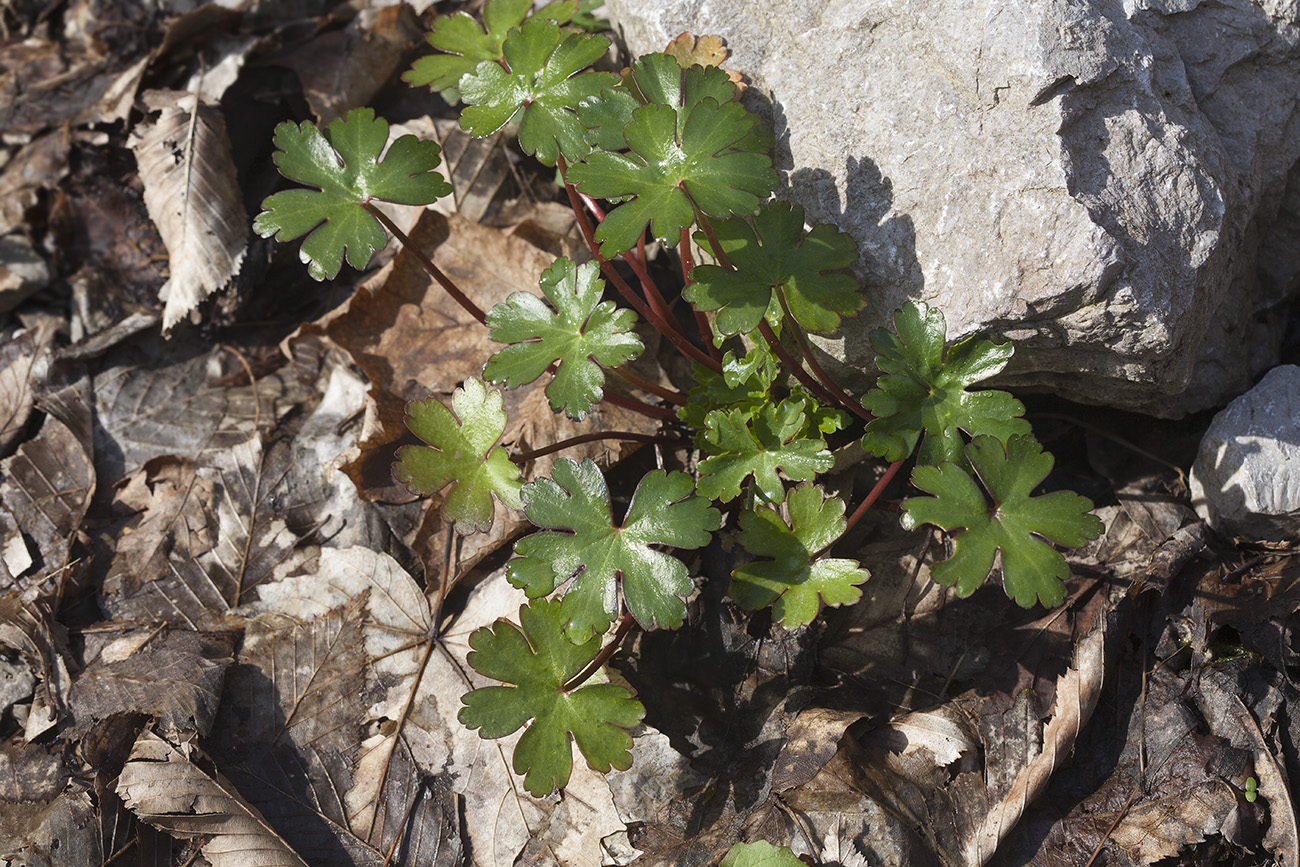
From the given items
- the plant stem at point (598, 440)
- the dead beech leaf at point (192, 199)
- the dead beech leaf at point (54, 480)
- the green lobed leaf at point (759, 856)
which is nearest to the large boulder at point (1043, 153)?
the plant stem at point (598, 440)

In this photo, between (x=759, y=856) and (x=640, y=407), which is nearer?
(x=759, y=856)

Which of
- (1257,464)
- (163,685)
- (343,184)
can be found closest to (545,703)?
(163,685)

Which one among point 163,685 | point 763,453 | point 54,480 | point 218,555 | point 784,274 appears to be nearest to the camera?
point 784,274

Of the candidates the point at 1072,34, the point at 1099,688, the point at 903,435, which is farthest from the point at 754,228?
the point at 1099,688

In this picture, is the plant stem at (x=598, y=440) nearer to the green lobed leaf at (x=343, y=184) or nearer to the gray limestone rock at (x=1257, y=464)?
the green lobed leaf at (x=343, y=184)

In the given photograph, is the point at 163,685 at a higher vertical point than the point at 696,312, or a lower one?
lower

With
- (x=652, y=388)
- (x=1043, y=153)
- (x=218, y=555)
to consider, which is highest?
(x=1043, y=153)

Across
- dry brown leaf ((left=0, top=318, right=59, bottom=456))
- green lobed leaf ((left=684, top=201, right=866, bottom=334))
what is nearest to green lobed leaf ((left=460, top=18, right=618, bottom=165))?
green lobed leaf ((left=684, top=201, right=866, bottom=334))

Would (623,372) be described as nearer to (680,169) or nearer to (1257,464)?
(680,169)
